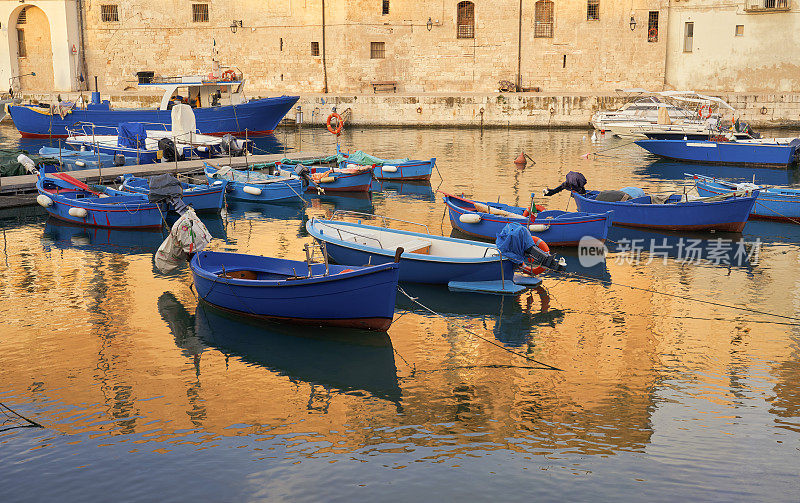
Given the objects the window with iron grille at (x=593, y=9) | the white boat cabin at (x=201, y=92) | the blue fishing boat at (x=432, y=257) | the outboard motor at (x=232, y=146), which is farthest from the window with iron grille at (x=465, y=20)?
the blue fishing boat at (x=432, y=257)

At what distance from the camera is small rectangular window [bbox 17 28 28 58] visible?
35.2 m

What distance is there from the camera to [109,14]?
34.7 meters

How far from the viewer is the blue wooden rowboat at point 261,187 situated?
1745 cm

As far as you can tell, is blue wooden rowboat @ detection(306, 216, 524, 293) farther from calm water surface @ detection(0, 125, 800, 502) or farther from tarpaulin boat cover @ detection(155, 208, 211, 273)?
tarpaulin boat cover @ detection(155, 208, 211, 273)

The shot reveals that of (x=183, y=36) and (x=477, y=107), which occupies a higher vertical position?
(x=183, y=36)

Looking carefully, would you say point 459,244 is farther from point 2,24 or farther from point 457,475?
point 2,24

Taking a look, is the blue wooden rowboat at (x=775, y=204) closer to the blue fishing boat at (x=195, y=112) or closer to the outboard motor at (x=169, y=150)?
the outboard motor at (x=169, y=150)

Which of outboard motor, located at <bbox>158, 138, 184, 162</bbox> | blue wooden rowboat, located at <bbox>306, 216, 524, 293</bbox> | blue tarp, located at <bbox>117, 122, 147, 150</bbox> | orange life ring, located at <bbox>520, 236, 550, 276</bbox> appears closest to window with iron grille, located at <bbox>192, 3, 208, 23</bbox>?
blue tarp, located at <bbox>117, 122, 147, 150</bbox>

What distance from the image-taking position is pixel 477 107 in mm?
30766

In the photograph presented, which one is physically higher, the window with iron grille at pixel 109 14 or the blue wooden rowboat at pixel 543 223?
the window with iron grille at pixel 109 14

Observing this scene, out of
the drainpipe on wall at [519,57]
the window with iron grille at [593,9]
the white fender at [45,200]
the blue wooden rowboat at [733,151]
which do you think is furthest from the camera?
the drainpipe on wall at [519,57]

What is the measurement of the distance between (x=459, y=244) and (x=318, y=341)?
3.05 m

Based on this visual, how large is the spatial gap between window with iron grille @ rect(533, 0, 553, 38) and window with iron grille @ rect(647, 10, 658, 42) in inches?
144

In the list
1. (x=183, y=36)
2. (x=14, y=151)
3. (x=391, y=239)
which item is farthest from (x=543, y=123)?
(x=391, y=239)
